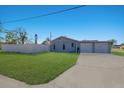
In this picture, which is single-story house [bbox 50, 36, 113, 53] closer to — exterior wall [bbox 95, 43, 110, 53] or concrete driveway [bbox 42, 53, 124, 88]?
exterior wall [bbox 95, 43, 110, 53]

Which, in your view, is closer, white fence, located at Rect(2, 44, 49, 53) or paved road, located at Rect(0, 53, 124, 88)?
paved road, located at Rect(0, 53, 124, 88)

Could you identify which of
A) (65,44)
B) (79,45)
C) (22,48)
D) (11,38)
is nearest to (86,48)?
(79,45)

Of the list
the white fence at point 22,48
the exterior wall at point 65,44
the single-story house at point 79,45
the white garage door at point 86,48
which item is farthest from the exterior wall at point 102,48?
the white fence at point 22,48

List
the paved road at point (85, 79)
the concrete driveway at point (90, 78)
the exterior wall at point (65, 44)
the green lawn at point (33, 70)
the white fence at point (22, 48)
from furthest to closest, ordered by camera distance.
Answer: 1. the exterior wall at point (65, 44)
2. the white fence at point (22, 48)
3. the green lawn at point (33, 70)
4. the concrete driveway at point (90, 78)
5. the paved road at point (85, 79)

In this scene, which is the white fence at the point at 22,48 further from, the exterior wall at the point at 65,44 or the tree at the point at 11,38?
the tree at the point at 11,38

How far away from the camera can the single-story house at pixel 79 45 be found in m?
26.8

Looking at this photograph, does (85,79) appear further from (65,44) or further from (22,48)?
(65,44)

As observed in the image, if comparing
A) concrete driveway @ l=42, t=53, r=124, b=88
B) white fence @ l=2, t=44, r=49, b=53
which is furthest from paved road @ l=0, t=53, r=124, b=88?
white fence @ l=2, t=44, r=49, b=53

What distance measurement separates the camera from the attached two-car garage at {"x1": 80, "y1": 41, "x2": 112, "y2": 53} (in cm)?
2680

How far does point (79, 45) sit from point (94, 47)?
2.70 metres
